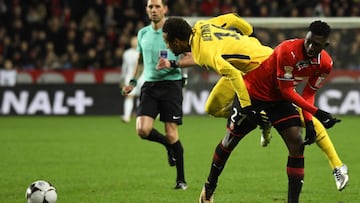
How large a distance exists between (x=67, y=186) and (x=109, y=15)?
16362mm

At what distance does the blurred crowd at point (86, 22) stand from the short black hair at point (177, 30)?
629 inches

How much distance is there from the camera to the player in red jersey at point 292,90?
7.55m

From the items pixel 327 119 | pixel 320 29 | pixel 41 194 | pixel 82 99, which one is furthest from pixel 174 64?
pixel 82 99

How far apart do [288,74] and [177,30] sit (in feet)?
3.61

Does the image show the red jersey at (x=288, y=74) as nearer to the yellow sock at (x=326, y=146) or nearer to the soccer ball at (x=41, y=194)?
the yellow sock at (x=326, y=146)

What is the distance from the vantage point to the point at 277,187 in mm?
9781

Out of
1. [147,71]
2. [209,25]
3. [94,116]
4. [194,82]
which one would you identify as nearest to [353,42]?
[194,82]

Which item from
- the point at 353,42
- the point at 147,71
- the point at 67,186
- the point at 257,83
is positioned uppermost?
the point at 257,83

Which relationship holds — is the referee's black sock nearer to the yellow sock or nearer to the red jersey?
the yellow sock

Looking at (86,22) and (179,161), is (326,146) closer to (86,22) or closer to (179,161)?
(179,161)

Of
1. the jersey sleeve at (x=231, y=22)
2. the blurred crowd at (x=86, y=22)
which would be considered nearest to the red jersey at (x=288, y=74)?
the jersey sleeve at (x=231, y=22)

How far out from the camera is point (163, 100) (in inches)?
404

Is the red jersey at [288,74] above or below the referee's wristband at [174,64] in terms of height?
above

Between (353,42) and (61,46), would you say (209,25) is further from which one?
(61,46)
